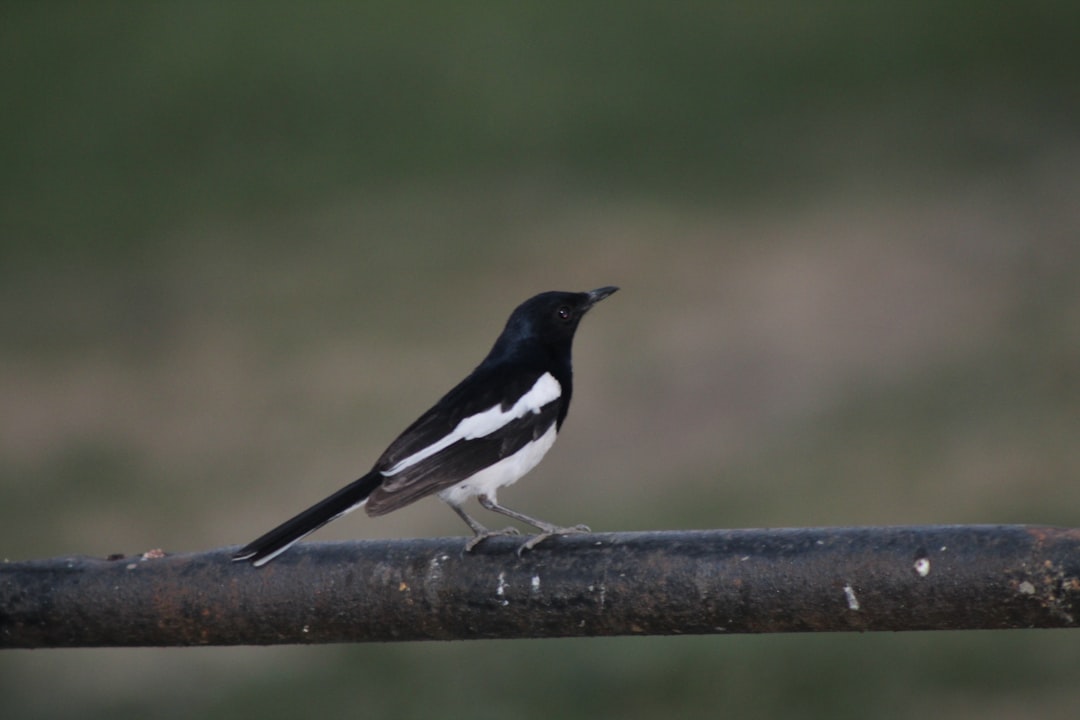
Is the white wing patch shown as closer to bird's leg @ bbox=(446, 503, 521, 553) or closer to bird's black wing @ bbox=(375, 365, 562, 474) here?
bird's black wing @ bbox=(375, 365, 562, 474)

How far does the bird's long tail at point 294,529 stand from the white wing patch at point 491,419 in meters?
0.15

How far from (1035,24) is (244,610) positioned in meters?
9.95

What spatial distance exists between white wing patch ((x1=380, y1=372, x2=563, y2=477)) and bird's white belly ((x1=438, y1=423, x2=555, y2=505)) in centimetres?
8

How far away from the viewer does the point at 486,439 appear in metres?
3.45

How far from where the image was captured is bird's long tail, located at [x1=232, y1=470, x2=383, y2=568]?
2.76 metres

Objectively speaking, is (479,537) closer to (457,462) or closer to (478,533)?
(478,533)

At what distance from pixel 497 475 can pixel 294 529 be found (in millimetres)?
833

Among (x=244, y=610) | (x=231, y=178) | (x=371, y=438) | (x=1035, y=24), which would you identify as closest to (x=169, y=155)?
(x=231, y=178)

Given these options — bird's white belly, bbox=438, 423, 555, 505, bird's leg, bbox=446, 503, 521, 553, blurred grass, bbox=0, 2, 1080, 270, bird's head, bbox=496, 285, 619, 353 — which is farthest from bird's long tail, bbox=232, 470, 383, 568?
blurred grass, bbox=0, 2, 1080, 270

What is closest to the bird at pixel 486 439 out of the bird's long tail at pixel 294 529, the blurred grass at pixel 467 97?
the bird's long tail at pixel 294 529

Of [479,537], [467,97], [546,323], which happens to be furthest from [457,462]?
[467,97]

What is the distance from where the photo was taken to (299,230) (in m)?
10.6

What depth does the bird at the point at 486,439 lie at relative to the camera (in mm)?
3021

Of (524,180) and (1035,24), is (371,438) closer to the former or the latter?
(524,180)
